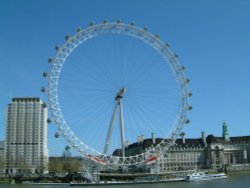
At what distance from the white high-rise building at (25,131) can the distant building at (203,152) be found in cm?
3661

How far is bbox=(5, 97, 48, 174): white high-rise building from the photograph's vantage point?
167375 millimetres

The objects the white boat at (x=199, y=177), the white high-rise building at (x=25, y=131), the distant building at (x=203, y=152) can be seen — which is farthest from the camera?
the white high-rise building at (x=25, y=131)

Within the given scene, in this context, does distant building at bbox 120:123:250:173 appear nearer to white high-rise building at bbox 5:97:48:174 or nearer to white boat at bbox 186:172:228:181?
white high-rise building at bbox 5:97:48:174

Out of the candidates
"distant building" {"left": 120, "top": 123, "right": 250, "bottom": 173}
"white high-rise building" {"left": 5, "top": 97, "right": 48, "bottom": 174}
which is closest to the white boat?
"distant building" {"left": 120, "top": 123, "right": 250, "bottom": 173}

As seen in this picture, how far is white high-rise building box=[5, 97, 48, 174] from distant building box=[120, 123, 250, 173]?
36615 mm

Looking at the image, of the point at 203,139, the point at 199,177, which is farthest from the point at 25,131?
the point at 199,177

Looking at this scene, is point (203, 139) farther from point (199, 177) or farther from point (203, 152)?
point (199, 177)

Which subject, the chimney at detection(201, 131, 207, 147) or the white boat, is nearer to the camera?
the white boat

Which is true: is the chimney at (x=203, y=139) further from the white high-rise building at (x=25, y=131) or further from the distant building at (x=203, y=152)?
the white high-rise building at (x=25, y=131)

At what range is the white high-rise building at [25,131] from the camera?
549 ft

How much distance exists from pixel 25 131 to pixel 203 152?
67.2m

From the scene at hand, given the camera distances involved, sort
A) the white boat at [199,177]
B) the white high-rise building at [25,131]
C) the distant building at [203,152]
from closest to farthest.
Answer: the white boat at [199,177] → the distant building at [203,152] → the white high-rise building at [25,131]

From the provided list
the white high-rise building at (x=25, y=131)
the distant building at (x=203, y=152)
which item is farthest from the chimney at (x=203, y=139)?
the white high-rise building at (x=25, y=131)

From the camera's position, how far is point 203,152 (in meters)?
152
